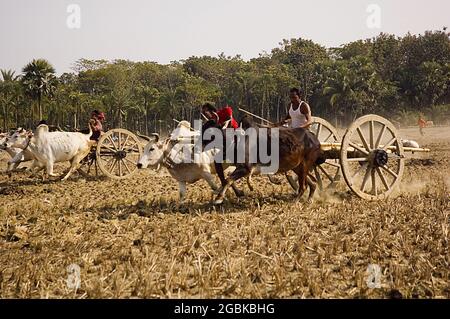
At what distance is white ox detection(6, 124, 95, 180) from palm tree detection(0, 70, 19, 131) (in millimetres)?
37444

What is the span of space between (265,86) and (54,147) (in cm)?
3500

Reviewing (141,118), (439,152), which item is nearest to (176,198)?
(439,152)

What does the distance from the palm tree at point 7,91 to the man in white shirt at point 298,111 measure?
43.7m

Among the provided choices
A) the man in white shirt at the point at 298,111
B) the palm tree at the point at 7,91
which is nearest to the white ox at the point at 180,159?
the man in white shirt at the point at 298,111

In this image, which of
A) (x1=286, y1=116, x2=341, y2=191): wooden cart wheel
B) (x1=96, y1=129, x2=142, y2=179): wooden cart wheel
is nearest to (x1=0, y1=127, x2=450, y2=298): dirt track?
(x1=286, y1=116, x2=341, y2=191): wooden cart wheel

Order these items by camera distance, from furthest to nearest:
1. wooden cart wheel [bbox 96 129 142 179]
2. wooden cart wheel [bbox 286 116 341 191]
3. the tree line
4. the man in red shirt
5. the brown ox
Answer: the tree line
wooden cart wheel [bbox 96 129 142 179]
wooden cart wheel [bbox 286 116 341 191]
the man in red shirt
the brown ox

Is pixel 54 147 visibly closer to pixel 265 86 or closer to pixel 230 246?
pixel 230 246

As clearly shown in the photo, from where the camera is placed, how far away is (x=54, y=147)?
11055mm

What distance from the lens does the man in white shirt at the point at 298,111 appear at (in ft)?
24.5

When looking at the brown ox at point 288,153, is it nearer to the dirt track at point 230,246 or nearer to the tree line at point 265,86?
the dirt track at point 230,246

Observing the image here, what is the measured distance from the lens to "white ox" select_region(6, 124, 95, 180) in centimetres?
1097

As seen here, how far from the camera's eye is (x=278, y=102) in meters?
45.5

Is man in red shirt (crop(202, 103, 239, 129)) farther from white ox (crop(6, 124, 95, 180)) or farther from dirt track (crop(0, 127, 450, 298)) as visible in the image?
white ox (crop(6, 124, 95, 180))
